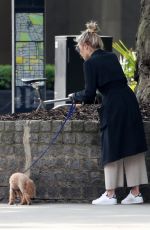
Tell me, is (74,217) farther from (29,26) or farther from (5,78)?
(5,78)

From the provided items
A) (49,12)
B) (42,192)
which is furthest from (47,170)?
(49,12)

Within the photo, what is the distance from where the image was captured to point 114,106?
10.2m

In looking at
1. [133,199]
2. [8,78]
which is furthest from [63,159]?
[8,78]

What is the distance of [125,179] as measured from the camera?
10.6 m

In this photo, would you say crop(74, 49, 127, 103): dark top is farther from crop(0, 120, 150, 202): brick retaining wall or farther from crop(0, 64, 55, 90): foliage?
crop(0, 64, 55, 90): foliage

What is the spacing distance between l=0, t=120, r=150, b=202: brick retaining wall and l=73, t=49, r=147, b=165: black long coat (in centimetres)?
51

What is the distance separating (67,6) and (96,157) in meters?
15.4

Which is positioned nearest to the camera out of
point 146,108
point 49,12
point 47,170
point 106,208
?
point 106,208

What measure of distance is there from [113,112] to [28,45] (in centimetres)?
873

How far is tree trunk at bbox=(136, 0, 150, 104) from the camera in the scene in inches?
476

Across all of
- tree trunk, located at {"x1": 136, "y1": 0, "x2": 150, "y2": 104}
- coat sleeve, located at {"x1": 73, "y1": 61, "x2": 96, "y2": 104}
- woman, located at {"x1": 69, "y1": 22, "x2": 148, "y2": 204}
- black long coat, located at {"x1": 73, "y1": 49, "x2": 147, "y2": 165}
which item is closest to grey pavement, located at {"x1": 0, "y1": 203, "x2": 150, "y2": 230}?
woman, located at {"x1": 69, "y1": 22, "x2": 148, "y2": 204}

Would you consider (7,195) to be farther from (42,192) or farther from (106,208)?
(106,208)

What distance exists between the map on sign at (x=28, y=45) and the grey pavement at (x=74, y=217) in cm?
831

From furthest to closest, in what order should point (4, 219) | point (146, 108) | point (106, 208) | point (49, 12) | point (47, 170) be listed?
1. point (49, 12)
2. point (146, 108)
3. point (47, 170)
4. point (106, 208)
5. point (4, 219)
